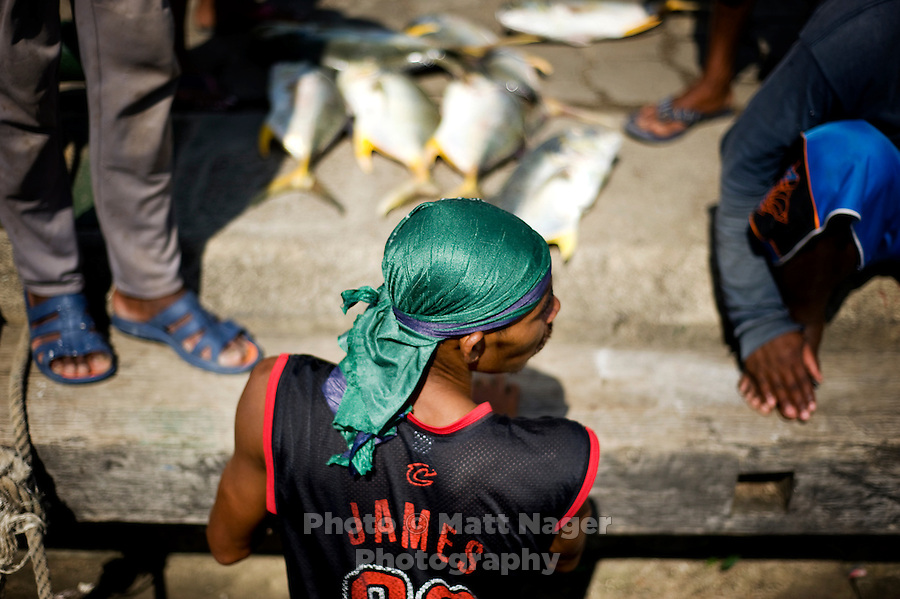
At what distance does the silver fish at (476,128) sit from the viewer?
2.86m

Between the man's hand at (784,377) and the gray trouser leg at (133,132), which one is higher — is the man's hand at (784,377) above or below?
below


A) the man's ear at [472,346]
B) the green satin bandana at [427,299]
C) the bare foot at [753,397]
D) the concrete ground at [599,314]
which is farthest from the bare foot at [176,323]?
the bare foot at [753,397]

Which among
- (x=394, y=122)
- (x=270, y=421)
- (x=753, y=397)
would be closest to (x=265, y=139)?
(x=394, y=122)

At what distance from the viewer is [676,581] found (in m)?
2.51

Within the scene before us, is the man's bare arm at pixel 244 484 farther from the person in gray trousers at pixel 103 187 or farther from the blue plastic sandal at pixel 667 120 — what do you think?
the blue plastic sandal at pixel 667 120

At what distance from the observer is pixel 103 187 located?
2.05m

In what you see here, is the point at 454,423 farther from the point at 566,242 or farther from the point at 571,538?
the point at 566,242

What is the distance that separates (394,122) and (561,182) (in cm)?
78

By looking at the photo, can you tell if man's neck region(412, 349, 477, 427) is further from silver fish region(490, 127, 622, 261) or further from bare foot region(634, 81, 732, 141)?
bare foot region(634, 81, 732, 141)

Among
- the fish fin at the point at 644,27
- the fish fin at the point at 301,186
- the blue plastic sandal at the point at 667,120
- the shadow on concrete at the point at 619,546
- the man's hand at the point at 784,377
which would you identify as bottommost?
the shadow on concrete at the point at 619,546

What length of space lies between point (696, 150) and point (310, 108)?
1.71 metres

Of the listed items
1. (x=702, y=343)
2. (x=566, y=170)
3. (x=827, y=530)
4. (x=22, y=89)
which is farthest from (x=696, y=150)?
(x=22, y=89)

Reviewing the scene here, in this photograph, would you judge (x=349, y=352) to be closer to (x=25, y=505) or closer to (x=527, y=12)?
(x=25, y=505)

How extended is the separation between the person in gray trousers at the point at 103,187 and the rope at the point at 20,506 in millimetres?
231
